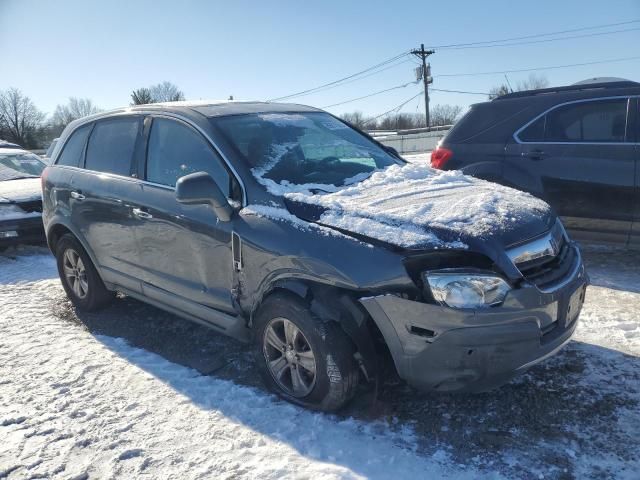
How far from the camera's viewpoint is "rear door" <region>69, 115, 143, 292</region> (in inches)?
166

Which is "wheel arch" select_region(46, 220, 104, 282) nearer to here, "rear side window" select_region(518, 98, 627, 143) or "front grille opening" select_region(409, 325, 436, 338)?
"front grille opening" select_region(409, 325, 436, 338)

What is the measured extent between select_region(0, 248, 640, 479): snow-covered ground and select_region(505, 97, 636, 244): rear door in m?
1.25

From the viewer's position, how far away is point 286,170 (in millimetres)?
3521

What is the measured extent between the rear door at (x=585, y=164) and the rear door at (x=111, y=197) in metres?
3.79

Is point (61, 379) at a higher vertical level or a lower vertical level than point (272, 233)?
lower

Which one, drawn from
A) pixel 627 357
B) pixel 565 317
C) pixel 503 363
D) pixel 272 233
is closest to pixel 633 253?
pixel 627 357

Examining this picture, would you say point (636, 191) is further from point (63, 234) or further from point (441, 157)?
point (63, 234)

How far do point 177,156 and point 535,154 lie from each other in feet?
12.1

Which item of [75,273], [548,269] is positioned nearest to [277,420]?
[548,269]

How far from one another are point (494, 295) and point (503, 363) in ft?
1.12

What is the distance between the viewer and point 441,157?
20.2 feet

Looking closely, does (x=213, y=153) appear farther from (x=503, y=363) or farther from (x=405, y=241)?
(x=503, y=363)

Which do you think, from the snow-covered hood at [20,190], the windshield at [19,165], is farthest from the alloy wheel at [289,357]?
the windshield at [19,165]

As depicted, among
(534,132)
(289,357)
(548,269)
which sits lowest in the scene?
(289,357)
